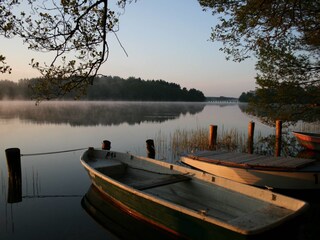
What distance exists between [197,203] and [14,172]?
21.0ft

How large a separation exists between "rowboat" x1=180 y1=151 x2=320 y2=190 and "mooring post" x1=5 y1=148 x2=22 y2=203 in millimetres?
6503

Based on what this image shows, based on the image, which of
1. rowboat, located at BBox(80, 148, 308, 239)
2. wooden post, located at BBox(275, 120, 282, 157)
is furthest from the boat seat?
wooden post, located at BBox(275, 120, 282, 157)

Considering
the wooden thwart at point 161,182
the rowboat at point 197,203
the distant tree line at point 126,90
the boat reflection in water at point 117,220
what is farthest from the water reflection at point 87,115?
the distant tree line at point 126,90

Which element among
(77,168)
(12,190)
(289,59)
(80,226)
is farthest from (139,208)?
(289,59)

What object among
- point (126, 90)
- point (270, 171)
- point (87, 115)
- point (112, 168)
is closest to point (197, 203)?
point (270, 171)

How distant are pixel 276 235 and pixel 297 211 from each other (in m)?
0.67

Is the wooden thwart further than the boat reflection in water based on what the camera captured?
Yes

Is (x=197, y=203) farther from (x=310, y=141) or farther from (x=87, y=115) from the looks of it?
(x=87, y=115)

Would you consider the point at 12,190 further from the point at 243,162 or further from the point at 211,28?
the point at 211,28

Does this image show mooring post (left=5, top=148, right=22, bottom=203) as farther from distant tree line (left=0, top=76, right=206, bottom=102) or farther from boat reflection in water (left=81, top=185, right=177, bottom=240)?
distant tree line (left=0, top=76, right=206, bottom=102)

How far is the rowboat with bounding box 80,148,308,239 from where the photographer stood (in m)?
4.99

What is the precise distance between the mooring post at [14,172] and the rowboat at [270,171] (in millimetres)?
6503

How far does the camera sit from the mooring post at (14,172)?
9.49 meters

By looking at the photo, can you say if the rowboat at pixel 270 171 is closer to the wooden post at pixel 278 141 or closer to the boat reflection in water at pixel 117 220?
the boat reflection in water at pixel 117 220
